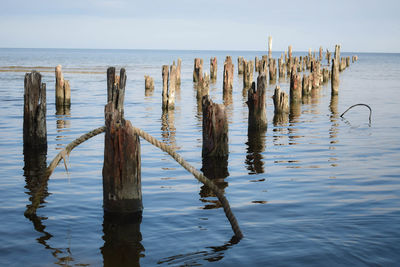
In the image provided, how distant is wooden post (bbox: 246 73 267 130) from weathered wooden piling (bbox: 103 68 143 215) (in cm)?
724

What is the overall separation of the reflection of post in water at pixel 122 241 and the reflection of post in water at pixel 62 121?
229 inches

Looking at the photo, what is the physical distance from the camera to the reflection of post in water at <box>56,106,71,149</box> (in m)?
12.8

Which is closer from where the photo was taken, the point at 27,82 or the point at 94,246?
the point at 94,246

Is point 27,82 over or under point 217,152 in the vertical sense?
over

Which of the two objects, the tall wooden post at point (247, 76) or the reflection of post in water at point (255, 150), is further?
the tall wooden post at point (247, 76)

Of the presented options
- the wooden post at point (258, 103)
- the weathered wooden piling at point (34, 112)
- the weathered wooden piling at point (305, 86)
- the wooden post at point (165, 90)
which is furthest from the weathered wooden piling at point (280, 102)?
the weathered wooden piling at point (34, 112)

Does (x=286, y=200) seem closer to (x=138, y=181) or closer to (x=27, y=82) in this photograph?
(x=138, y=181)

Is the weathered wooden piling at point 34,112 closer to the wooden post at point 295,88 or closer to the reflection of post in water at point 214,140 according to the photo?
the reflection of post in water at point 214,140

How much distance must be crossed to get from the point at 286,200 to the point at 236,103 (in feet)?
49.0

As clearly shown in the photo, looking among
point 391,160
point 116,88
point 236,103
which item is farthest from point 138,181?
point 236,103

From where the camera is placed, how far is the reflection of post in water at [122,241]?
5268mm

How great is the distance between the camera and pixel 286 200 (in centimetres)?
732

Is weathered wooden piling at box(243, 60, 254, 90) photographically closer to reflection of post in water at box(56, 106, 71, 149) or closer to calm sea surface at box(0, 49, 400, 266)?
reflection of post in water at box(56, 106, 71, 149)

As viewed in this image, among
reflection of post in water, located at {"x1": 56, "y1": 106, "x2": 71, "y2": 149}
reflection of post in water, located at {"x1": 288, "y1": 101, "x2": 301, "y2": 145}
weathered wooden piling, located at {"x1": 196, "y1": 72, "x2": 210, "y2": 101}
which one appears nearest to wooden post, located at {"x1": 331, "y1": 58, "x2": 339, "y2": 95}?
reflection of post in water, located at {"x1": 288, "y1": 101, "x2": 301, "y2": 145}
